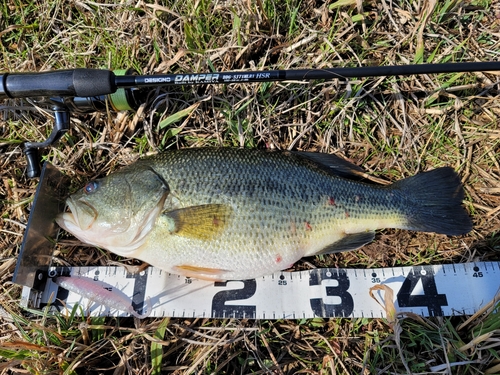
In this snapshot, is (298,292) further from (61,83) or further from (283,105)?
(61,83)

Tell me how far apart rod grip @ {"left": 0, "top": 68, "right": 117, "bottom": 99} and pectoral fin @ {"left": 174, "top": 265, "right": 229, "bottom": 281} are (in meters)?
1.44

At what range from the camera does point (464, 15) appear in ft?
10.4

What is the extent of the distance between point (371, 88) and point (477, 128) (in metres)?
1.01

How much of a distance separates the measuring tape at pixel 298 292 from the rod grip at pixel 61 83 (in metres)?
1.45

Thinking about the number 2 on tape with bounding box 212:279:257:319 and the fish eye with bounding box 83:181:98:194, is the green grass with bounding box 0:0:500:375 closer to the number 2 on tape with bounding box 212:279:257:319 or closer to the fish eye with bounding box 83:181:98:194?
the number 2 on tape with bounding box 212:279:257:319

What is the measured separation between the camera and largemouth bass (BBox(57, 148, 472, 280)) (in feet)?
8.26

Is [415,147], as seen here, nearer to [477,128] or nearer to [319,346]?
[477,128]

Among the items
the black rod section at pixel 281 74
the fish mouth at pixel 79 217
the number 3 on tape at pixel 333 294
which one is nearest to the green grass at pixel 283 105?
the number 3 on tape at pixel 333 294

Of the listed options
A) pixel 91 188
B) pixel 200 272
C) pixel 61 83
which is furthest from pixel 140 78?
pixel 200 272

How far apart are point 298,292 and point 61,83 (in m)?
2.41

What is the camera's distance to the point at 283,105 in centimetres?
306

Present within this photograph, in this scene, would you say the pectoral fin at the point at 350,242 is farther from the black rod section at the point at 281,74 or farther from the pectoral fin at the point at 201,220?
the black rod section at the point at 281,74

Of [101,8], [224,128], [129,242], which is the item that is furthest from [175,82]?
[101,8]

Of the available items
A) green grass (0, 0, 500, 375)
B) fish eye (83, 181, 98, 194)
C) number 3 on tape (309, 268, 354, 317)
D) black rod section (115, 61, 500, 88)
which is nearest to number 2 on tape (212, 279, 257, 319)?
green grass (0, 0, 500, 375)
